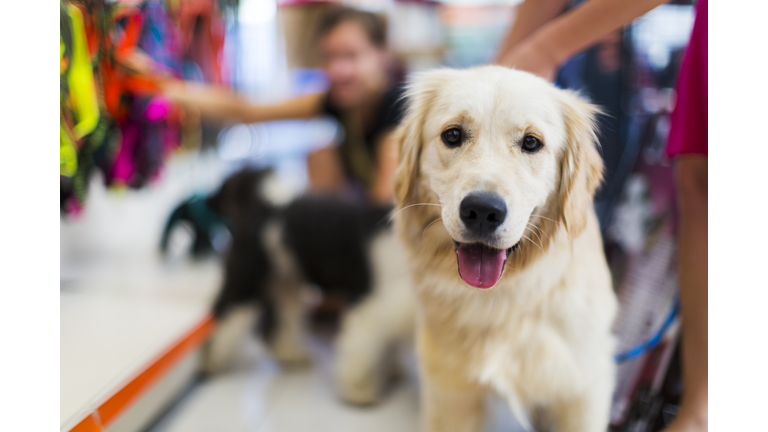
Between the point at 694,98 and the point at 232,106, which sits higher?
the point at 232,106

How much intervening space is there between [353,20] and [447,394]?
1344mm

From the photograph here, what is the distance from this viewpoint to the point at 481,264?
0.65 m

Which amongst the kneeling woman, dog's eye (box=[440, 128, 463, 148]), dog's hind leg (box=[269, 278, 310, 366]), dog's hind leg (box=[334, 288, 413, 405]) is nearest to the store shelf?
dog's hind leg (box=[269, 278, 310, 366])

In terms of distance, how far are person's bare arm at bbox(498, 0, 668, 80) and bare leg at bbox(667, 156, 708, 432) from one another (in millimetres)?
324

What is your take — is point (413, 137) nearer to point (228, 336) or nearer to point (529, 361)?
point (529, 361)

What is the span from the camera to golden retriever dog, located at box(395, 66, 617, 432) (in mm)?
652

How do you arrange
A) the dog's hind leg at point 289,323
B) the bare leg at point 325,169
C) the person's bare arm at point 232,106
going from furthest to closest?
the bare leg at point 325,169
the person's bare arm at point 232,106
the dog's hind leg at point 289,323

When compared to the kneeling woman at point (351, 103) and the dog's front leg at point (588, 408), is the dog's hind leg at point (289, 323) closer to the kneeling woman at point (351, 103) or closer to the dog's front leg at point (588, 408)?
the kneeling woman at point (351, 103)

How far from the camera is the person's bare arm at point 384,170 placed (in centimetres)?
153

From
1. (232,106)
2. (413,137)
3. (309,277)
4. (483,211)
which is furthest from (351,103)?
(483,211)

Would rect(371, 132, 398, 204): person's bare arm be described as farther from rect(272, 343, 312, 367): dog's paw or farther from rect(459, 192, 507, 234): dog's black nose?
rect(459, 192, 507, 234): dog's black nose

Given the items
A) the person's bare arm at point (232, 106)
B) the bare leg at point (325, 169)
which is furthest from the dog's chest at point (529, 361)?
the person's bare arm at point (232, 106)

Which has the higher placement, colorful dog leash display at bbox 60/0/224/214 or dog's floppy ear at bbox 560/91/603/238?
colorful dog leash display at bbox 60/0/224/214

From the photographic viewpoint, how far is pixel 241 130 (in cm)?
190
